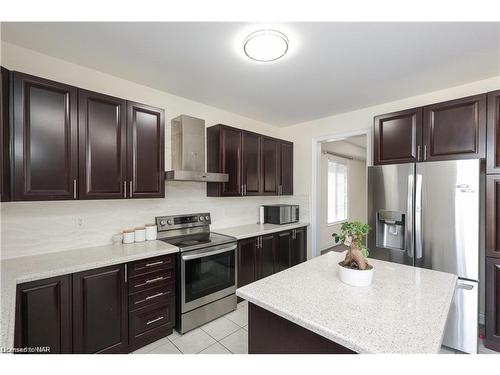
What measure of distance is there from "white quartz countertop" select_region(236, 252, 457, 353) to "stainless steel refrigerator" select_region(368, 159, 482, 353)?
75 cm

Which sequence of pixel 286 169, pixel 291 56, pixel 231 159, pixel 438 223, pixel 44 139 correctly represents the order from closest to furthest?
1. pixel 44 139
2. pixel 291 56
3. pixel 438 223
4. pixel 231 159
5. pixel 286 169

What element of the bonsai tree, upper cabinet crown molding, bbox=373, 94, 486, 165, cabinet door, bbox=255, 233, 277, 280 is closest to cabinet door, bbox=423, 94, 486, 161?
upper cabinet crown molding, bbox=373, 94, 486, 165

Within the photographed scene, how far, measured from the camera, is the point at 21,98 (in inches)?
61.8

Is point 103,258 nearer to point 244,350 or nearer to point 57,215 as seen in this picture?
point 57,215

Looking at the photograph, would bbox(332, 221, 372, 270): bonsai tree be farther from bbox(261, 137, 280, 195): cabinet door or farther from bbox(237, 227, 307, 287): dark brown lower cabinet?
bbox(261, 137, 280, 195): cabinet door

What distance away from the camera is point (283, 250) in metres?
3.32

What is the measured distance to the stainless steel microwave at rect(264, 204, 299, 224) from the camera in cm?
351

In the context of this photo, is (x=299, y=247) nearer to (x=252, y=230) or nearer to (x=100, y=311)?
(x=252, y=230)

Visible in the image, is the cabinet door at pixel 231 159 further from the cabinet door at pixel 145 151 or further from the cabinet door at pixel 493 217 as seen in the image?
the cabinet door at pixel 493 217

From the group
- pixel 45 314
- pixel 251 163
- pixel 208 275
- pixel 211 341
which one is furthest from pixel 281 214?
pixel 45 314

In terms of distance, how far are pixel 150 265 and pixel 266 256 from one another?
1.56m
